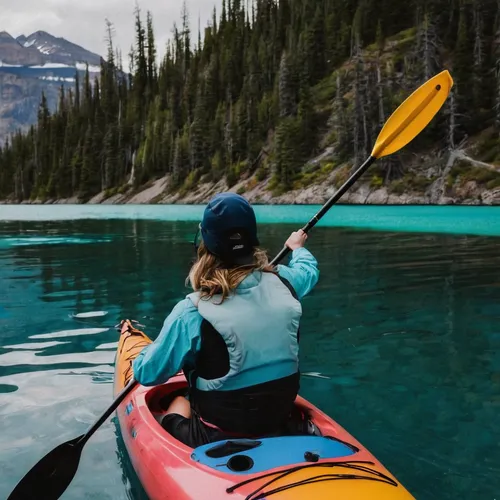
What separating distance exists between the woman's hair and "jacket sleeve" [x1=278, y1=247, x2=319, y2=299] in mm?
275

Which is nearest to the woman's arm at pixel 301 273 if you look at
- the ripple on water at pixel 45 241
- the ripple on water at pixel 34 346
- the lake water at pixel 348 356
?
the lake water at pixel 348 356

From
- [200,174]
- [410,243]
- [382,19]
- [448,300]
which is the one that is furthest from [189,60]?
[448,300]

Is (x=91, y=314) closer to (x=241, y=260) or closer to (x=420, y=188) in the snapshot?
(x=241, y=260)

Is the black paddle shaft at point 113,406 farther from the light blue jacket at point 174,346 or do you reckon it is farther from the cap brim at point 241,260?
the cap brim at point 241,260

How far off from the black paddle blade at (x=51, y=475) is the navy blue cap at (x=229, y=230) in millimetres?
1777

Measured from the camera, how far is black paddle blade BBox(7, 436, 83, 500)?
11.1 feet

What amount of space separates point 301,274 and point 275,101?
56.1 metres

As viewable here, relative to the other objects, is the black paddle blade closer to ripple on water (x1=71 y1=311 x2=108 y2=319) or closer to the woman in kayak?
the woman in kayak

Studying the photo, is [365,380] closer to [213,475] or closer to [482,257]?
[213,475]

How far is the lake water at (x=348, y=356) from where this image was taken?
386 cm

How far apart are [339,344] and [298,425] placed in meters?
3.27

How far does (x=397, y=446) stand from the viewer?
398 centimetres

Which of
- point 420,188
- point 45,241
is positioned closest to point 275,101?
point 420,188

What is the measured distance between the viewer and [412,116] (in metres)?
5.20
